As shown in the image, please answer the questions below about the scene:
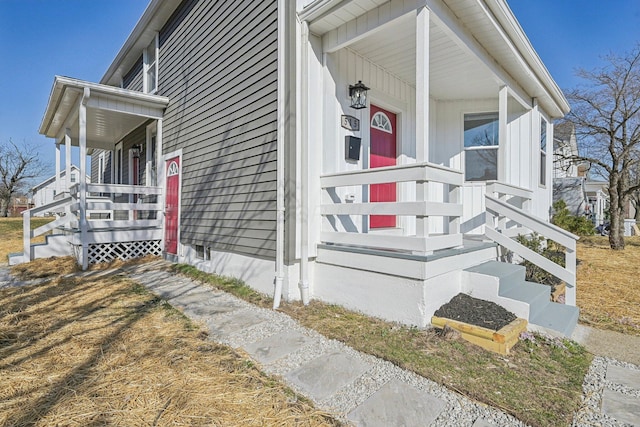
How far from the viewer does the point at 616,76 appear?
351 inches

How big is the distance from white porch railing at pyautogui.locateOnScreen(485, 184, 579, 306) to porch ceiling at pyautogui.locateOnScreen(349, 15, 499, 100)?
5.54ft

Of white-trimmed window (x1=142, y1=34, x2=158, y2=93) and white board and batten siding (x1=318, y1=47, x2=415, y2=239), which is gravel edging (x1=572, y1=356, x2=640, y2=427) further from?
white-trimmed window (x1=142, y1=34, x2=158, y2=93)

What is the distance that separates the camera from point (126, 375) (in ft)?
7.28

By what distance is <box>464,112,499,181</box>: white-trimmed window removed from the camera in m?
5.76

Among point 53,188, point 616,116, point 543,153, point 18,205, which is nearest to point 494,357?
point 543,153

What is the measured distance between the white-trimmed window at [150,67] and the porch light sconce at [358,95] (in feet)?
18.6

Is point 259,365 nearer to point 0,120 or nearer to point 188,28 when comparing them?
point 188,28

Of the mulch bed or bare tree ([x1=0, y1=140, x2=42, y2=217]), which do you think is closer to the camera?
the mulch bed

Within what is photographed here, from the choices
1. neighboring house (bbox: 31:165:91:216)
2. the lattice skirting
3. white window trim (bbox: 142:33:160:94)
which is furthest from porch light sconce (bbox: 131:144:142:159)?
the lattice skirting

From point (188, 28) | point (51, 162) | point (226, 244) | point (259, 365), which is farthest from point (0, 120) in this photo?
point (259, 365)

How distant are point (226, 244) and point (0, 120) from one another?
40.4 meters

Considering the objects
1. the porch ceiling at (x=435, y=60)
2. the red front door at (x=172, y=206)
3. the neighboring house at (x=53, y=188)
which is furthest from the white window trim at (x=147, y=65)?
the porch ceiling at (x=435, y=60)

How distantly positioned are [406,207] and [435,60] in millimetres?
2490

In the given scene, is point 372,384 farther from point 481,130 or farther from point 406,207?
point 481,130
